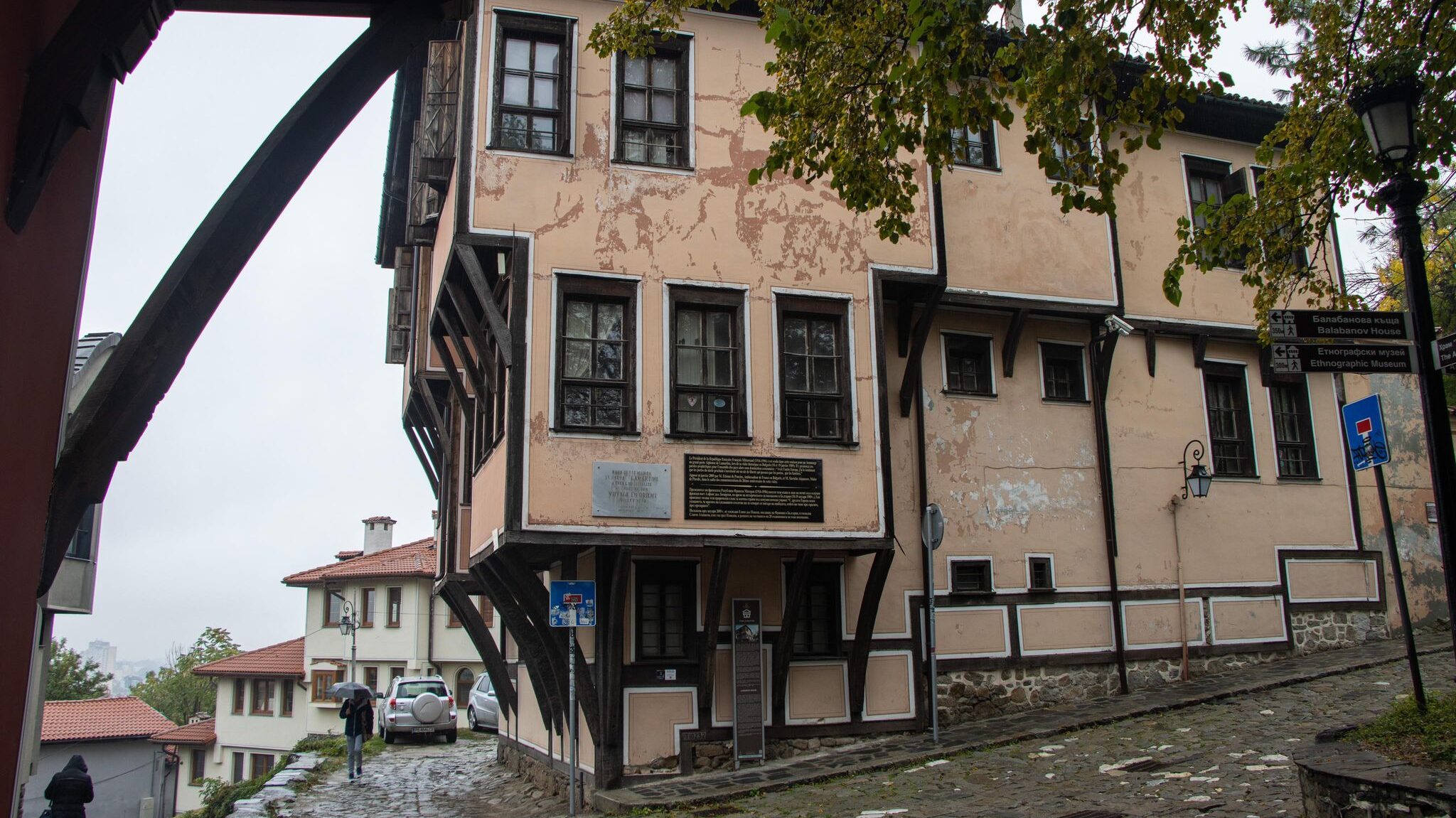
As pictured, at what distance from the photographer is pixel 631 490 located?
11984mm

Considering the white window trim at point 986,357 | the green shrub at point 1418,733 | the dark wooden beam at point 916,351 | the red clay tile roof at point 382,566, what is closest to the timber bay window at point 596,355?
the dark wooden beam at point 916,351

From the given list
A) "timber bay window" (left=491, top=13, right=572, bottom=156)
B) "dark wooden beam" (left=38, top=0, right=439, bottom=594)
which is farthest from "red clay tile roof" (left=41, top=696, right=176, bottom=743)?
"dark wooden beam" (left=38, top=0, right=439, bottom=594)

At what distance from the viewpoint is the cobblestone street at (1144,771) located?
8.61 metres

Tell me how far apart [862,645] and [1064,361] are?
5.65 metres

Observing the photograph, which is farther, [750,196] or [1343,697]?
[750,196]

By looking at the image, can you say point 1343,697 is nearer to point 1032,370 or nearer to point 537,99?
point 1032,370

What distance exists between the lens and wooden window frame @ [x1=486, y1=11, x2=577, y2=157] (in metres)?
12.7

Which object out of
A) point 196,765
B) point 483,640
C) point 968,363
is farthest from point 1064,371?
point 196,765

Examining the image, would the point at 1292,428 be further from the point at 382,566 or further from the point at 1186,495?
the point at 382,566

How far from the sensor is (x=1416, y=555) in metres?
17.7

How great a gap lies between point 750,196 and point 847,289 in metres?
1.65

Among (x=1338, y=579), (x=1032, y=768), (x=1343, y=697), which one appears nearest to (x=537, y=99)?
(x=1032, y=768)

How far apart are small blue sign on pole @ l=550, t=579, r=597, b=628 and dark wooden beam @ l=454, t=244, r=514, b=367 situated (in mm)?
2540

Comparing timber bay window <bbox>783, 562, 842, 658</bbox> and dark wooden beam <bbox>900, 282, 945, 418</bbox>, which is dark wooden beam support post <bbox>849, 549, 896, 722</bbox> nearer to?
timber bay window <bbox>783, 562, 842, 658</bbox>
